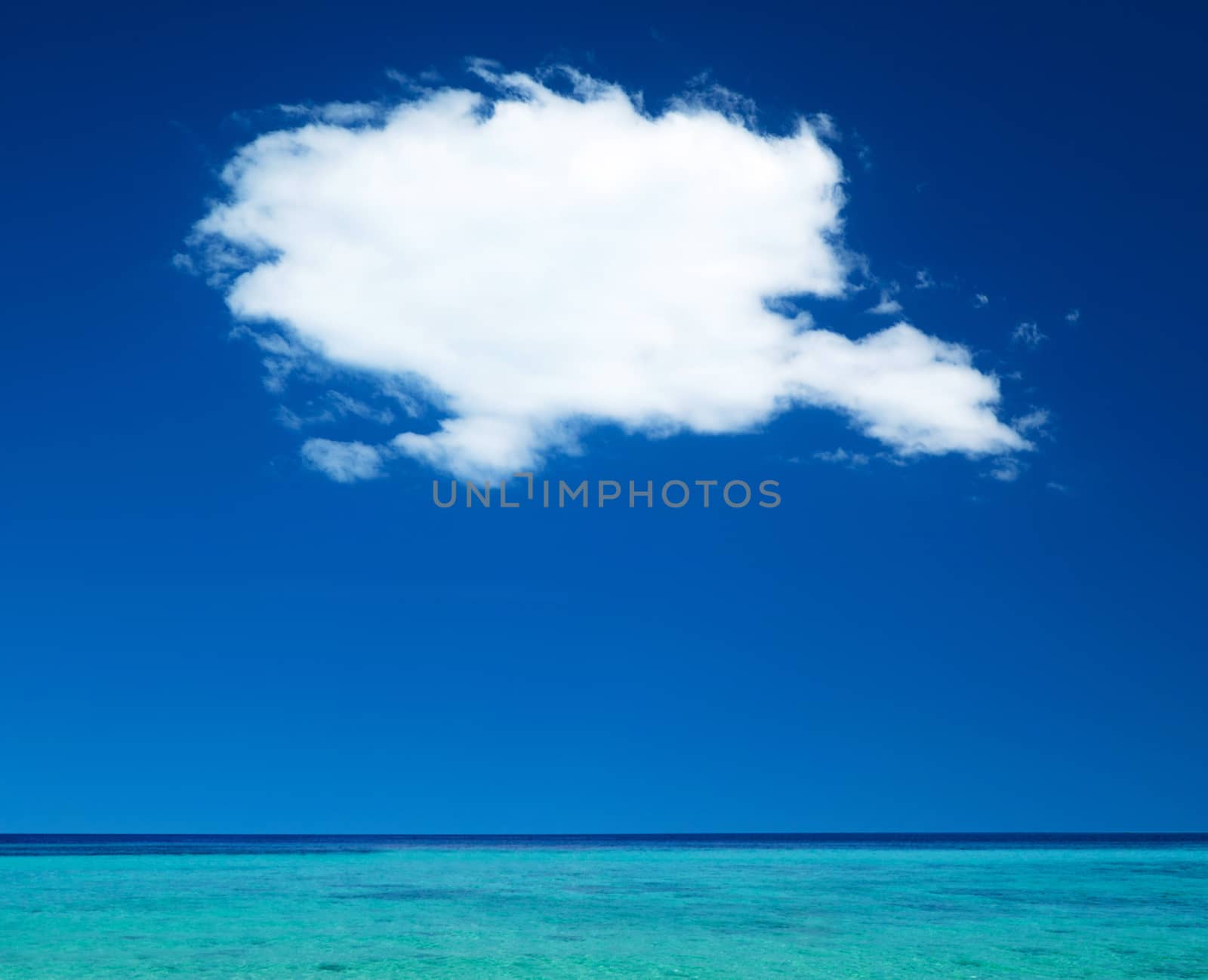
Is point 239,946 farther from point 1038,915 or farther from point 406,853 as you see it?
point 406,853

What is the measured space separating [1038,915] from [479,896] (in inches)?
490

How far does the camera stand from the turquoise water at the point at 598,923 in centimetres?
1473

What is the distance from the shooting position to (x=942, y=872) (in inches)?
1527

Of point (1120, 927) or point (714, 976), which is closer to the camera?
point (714, 976)

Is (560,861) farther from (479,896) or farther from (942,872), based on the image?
(479,896)

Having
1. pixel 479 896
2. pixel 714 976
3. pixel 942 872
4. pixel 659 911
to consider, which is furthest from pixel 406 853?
pixel 714 976

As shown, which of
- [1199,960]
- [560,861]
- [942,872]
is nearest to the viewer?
[1199,960]

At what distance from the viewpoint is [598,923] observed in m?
19.8

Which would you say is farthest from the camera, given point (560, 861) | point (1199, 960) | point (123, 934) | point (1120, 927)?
point (560, 861)

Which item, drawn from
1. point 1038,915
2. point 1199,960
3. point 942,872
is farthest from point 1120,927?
point 942,872

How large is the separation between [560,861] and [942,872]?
52.1 ft

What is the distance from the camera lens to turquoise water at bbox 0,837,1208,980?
1473 cm

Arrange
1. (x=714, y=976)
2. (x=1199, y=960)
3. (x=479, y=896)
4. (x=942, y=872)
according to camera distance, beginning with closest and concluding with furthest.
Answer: (x=714, y=976) < (x=1199, y=960) < (x=479, y=896) < (x=942, y=872)

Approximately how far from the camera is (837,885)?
30.0 m
